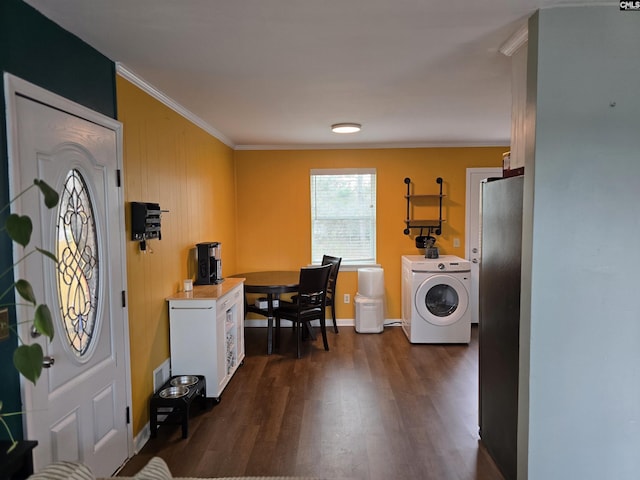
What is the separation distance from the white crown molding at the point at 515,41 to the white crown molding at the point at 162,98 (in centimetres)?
215

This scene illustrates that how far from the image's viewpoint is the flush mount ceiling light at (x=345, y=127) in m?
3.93

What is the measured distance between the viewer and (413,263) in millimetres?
4566

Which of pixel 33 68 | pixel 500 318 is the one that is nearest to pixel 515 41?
pixel 500 318

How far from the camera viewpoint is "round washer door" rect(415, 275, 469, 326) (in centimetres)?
449

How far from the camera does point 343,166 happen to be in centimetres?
523

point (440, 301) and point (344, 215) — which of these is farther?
point (344, 215)

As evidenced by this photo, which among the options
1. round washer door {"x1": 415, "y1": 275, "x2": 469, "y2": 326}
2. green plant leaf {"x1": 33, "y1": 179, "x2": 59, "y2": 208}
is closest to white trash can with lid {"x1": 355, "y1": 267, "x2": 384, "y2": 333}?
round washer door {"x1": 415, "y1": 275, "x2": 469, "y2": 326}

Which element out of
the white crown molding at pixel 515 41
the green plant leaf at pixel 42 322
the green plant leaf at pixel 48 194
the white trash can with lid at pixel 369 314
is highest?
the white crown molding at pixel 515 41

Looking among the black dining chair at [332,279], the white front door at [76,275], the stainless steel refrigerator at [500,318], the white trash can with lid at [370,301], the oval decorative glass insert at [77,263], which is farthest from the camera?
the white trash can with lid at [370,301]

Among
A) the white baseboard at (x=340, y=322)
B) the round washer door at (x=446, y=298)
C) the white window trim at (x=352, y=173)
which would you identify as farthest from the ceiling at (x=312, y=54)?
the white baseboard at (x=340, y=322)

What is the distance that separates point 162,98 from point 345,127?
1733 mm

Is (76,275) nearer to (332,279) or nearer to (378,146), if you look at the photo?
(332,279)

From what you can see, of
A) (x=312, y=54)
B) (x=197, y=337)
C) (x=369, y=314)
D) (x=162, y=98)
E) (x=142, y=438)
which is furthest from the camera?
(x=369, y=314)

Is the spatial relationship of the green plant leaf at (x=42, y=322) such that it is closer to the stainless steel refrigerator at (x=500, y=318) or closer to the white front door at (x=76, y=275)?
the white front door at (x=76, y=275)
